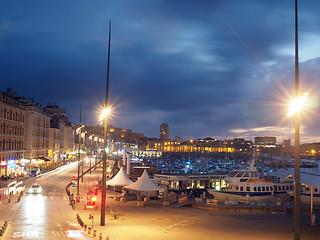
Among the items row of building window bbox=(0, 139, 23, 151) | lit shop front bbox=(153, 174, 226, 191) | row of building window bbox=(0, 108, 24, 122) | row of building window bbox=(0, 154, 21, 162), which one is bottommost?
lit shop front bbox=(153, 174, 226, 191)

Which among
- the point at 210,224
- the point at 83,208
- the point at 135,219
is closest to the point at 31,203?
the point at 83,208

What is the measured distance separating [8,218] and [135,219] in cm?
1029

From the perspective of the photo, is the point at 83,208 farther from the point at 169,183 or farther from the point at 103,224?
the point at 169,183

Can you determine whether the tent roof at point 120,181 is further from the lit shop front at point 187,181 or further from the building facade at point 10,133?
the building facade at point 10,133

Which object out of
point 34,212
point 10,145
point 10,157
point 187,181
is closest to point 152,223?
point 34,212

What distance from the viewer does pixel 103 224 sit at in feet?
91.7

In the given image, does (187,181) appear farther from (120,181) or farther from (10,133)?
(10,133)

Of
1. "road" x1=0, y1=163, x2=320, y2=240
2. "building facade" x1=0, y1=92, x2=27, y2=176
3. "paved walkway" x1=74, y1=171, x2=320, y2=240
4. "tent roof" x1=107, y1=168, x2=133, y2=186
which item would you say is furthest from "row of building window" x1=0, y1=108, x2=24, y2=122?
"paved walkway" x1=74, y1=171, x2=320, y2=240

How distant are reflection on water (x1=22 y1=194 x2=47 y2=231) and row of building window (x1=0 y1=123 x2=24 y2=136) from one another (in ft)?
75.7

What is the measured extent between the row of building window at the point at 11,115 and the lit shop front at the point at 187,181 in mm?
28305

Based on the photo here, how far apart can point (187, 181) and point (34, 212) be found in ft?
120

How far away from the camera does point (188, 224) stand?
3036cm

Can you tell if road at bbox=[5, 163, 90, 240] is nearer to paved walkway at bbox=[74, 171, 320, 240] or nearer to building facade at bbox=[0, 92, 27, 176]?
paved walkway at bbox=[74, 171, 320, 240]

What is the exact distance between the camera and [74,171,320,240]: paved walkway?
26.0m
